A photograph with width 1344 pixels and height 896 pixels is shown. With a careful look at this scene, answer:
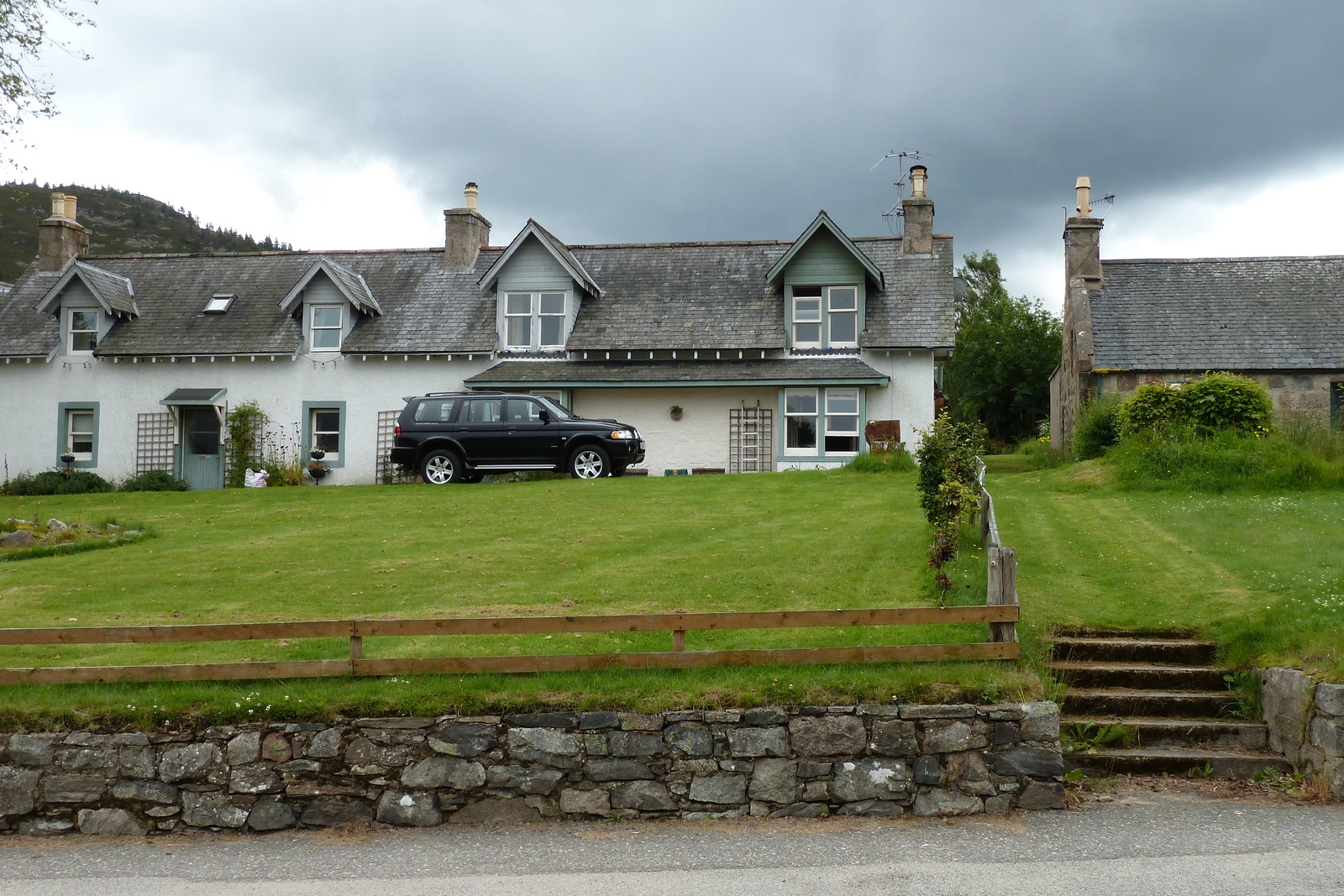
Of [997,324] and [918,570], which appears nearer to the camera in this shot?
[918,570]

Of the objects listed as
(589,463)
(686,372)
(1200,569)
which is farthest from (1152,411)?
(589,463)

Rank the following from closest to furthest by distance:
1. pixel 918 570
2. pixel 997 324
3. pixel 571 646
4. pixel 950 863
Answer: pixel 950 863 → pixel 571 646 → pixel 918 570 → pixel 997 324

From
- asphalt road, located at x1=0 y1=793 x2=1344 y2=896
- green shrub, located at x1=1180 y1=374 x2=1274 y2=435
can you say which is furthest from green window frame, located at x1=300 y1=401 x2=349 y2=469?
green shrub, located at x1=1180 y1=374 x2=1274 y2=435

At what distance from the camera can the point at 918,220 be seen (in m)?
25.7

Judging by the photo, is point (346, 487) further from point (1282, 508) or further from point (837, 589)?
point (1282, 508)

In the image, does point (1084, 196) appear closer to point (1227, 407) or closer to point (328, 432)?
point (1227, 407)

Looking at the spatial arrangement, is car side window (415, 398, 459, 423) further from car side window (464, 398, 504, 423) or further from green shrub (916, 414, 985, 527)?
green shrub (916, 414, 985, 527)

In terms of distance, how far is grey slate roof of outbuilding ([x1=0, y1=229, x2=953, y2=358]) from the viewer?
80.0ft

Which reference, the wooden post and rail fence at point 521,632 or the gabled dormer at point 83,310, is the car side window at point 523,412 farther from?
the wooden post and rail fence at point 521,632

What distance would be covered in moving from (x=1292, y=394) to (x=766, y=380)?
11.9 meters

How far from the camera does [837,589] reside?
977 centimetres

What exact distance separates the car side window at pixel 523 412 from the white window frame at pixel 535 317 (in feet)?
16.0

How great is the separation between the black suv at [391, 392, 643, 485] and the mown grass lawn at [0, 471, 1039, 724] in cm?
229

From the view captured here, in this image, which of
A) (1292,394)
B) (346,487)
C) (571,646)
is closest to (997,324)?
(1292,394)
